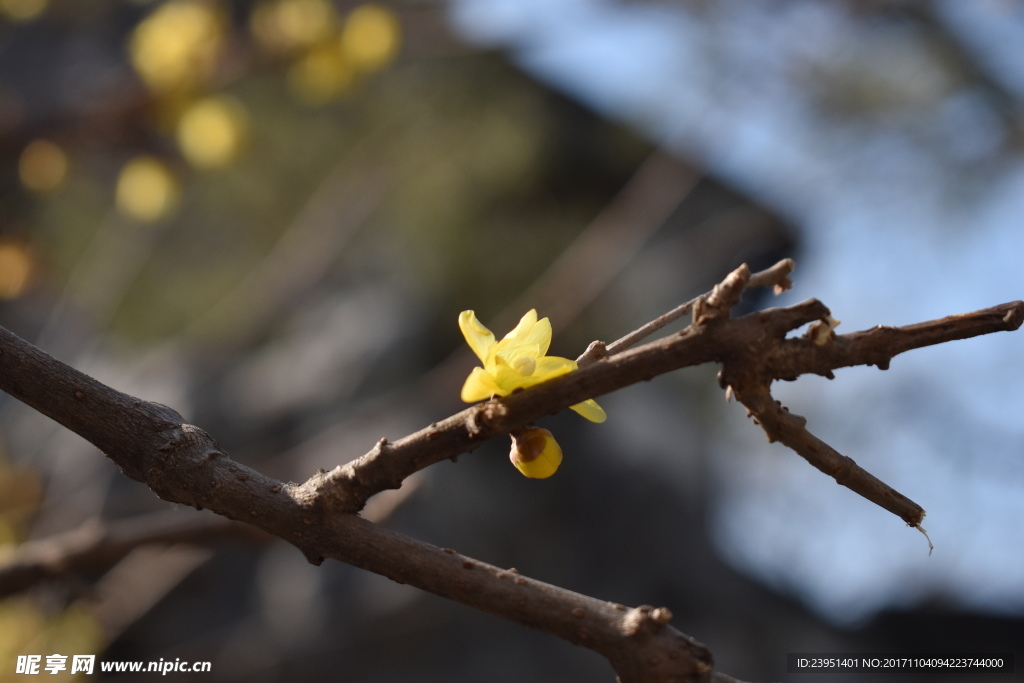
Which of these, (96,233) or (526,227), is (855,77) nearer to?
(526,227)

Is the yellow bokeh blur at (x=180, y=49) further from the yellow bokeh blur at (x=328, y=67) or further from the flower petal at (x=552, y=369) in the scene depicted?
the flower petal at (x=552, y=369)

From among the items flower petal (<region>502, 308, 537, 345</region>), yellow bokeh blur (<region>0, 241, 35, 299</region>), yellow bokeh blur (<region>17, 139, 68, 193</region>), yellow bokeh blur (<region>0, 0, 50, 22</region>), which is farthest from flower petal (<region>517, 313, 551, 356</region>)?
yellow bokeh blur (<region>0, 0, 50, 22</region>)

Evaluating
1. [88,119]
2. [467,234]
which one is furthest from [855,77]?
[88,119]

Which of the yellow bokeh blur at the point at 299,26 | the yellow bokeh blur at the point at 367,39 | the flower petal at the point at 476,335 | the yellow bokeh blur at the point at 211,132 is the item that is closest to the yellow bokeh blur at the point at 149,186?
the yellow bokeh blur at the point at 211,132

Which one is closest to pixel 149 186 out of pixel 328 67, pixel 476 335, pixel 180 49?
pixel 180 49

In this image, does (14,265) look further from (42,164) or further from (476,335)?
(476,335)

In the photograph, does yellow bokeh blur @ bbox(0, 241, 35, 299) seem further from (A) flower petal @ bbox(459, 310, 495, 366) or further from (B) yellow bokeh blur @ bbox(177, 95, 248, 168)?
(A) flower petal @ bbox(459, 310, 495, 366)
